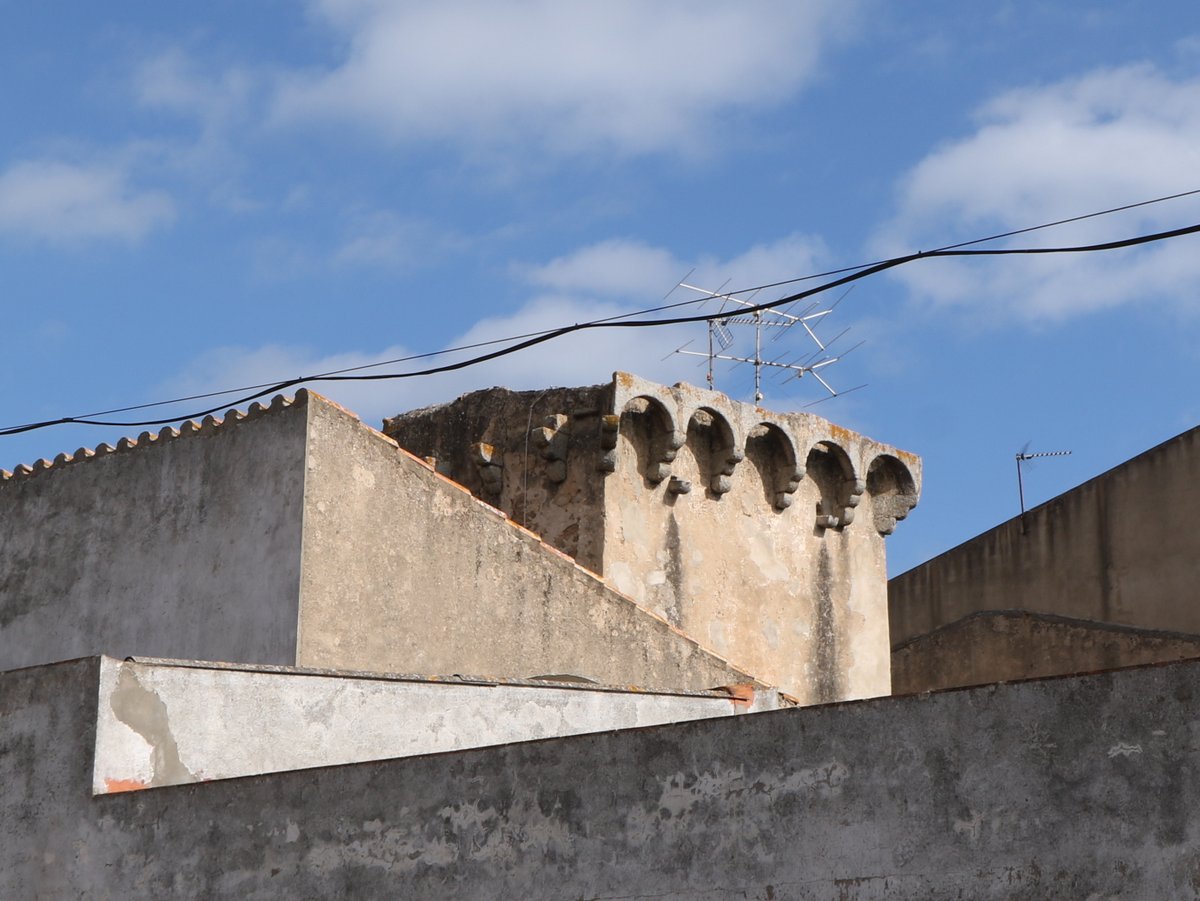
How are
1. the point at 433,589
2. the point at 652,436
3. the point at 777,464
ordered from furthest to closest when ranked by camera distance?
the point at 777,464 → the point at 652,436 → the point at 433,589

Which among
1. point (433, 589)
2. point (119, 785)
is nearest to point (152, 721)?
point (119, 785)

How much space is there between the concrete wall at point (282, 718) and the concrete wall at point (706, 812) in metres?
0.22

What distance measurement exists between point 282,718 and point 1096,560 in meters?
14.8

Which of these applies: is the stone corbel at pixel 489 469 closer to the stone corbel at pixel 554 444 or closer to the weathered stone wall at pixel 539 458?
the weathered stone wall at pixel 539 458

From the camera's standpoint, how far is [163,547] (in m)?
13.7

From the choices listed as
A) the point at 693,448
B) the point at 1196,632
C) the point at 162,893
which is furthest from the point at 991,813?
the point at 1196,632

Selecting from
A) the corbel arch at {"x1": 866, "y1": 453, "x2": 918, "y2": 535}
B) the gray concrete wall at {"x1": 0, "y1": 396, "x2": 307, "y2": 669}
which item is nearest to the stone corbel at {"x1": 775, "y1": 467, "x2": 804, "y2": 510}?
the corbel arch at {"x1": 866, "y1": 453, "x2": 918, "y2": 535}

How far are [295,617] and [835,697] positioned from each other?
7.28 metres

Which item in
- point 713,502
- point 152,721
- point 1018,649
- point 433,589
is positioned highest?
point 713,502

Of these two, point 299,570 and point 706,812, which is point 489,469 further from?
point 706,812

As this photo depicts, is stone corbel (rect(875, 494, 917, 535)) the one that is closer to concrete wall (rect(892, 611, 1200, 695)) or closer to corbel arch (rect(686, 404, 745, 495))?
→ corbel arch (rect(686, 404, 745, 495))

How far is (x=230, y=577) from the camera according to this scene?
1323cm

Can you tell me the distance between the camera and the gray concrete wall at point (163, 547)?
13.0 meters

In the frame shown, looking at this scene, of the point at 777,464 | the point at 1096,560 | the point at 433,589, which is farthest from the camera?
the point at 1096,560
